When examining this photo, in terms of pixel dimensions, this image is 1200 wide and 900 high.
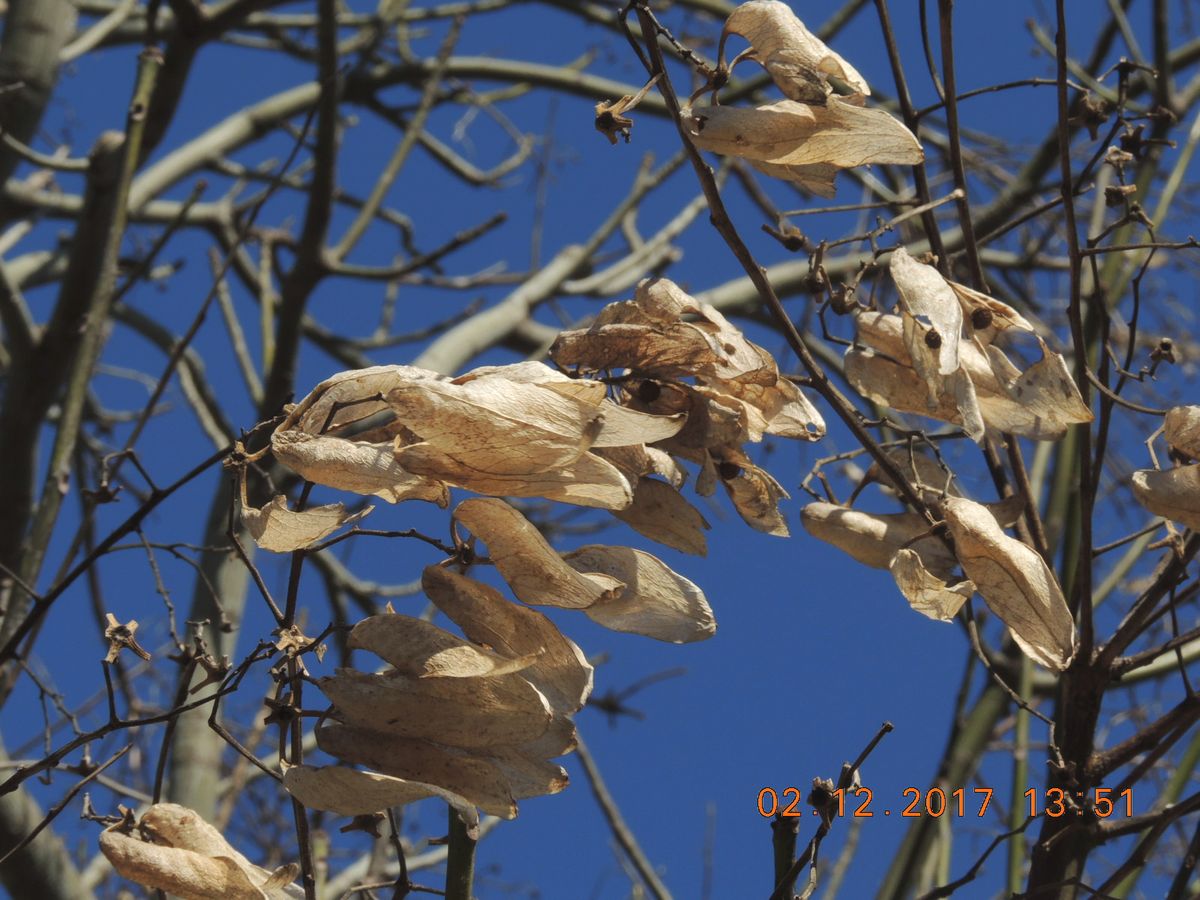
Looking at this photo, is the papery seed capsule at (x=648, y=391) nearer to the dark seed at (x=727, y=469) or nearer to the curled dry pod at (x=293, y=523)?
the dark seed at (x=727, y=469)

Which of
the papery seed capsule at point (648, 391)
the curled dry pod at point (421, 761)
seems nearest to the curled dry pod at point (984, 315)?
the papery seed capsule at point (648, 391)

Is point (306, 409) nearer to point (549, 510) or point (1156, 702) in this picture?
Result: point (1156, 702)

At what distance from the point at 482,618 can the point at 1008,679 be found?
96cm

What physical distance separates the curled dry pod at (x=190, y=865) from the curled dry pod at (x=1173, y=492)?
20.5 inches

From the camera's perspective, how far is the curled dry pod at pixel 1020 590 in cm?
82

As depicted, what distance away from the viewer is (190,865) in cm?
76

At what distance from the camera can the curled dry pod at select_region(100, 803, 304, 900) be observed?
0.75 meters

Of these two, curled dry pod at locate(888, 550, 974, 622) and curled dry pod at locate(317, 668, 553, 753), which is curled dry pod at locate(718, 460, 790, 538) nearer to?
curled dry pod at locate(888, 550, 974, 622)

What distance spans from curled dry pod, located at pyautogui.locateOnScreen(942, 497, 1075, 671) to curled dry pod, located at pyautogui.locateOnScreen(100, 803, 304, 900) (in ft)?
1.38

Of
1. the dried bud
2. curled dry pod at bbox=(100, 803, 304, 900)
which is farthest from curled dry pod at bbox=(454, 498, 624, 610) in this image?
the dried bud

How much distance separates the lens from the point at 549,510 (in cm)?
323

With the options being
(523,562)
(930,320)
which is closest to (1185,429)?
(930,320)

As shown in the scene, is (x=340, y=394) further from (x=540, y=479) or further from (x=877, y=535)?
(x=877, y=535)

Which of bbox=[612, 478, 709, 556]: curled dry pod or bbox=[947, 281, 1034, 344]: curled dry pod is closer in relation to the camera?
bbox=[612, 478, 709, 556]: curled dry pod
